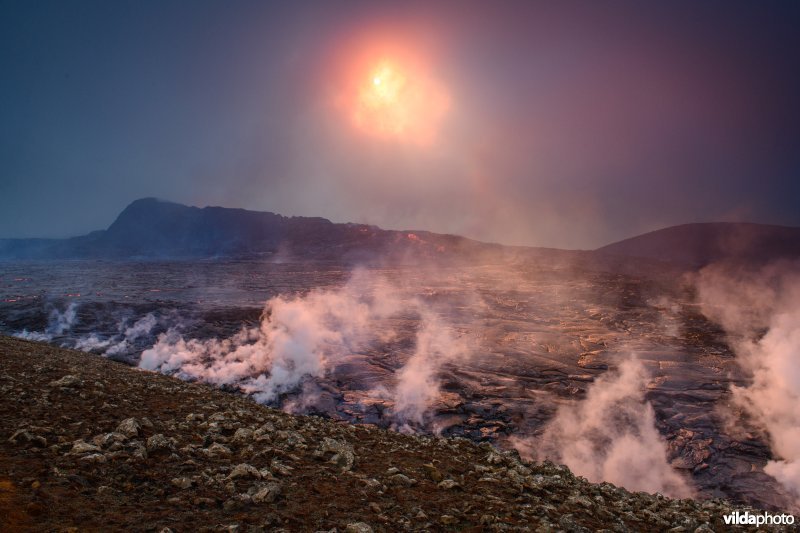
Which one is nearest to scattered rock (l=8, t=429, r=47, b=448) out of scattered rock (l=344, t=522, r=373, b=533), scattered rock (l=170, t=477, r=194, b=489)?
scattered rock (l=170, t=477, r=194, b=489)

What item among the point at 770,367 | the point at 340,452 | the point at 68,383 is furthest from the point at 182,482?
the point at 770,367

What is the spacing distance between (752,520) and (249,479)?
7.85m

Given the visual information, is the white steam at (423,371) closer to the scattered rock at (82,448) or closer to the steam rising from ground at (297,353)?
the steam rising from ground at (297,353)

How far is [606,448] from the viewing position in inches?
523

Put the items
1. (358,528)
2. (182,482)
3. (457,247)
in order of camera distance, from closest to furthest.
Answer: (358,528) < (182,482) < (457,247)

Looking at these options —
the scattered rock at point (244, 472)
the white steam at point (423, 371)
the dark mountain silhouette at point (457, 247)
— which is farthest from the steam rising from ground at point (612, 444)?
the dark mountain silhouette at point (457, 247)

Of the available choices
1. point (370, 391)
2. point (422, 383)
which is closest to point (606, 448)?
point (422, 383)

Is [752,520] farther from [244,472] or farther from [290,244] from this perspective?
[290,244]

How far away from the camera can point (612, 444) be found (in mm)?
13570

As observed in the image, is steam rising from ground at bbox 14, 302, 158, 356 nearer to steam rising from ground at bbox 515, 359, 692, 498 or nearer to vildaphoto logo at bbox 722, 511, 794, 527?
steam rising from ground at bbox 515, 359, 692, 498

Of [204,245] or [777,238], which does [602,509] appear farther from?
[204,245]

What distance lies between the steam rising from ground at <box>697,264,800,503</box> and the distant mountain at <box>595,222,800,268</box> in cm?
6721

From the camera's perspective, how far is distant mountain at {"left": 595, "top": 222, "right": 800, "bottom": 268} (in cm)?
11175

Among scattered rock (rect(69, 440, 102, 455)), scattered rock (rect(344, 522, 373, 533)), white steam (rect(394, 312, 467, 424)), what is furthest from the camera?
white steam (rect(394, 312, 467, 424))
